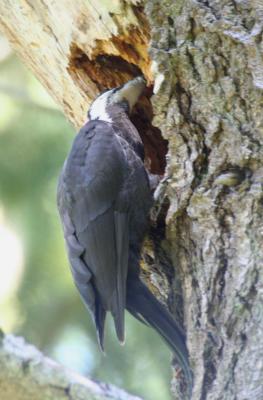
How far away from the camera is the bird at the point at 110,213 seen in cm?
267

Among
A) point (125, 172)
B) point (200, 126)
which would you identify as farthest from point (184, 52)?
point (125, 172)

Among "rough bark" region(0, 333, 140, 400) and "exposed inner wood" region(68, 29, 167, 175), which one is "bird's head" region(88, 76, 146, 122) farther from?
"rough bark" region(0, 333, 140, 400)

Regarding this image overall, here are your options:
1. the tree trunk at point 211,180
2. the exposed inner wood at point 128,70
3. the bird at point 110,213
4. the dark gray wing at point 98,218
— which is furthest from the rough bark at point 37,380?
the exposed inner wood at point 128,70

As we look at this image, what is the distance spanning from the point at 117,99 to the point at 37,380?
6.66 feet

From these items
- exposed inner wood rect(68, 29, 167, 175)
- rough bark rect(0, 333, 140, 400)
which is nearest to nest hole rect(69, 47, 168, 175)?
exposed inner wood rect(68, 29, 167, 175)

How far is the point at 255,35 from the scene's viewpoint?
2281 mm

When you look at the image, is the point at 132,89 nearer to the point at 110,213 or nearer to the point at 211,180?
the point at 110,213

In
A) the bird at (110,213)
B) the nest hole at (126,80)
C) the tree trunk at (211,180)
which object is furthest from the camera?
the nest hole at (126,80)

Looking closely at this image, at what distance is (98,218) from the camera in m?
2.89

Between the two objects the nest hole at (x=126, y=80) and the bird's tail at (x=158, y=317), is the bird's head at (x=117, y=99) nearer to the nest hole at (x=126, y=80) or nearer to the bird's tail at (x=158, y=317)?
the nest hole at (x=126, y=80)

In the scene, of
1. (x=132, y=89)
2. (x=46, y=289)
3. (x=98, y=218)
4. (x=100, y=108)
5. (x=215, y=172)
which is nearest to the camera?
(x=215, y=172)

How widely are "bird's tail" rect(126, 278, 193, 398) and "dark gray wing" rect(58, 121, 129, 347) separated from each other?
5 cm

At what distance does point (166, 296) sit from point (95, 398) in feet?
4.41

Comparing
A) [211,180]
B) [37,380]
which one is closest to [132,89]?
[211,180]
